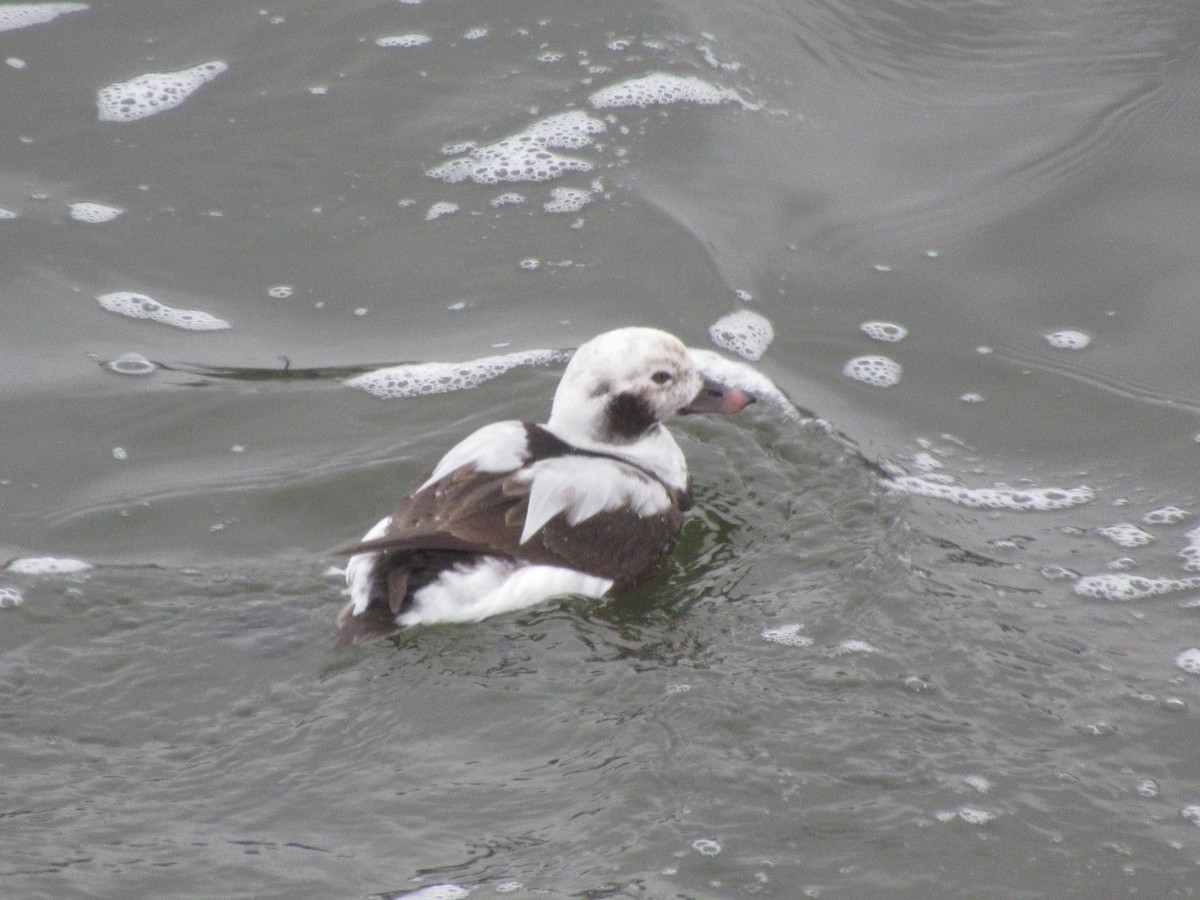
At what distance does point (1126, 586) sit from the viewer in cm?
514

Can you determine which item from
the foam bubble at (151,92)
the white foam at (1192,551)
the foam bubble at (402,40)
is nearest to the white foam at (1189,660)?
the white foam at (1192,551)

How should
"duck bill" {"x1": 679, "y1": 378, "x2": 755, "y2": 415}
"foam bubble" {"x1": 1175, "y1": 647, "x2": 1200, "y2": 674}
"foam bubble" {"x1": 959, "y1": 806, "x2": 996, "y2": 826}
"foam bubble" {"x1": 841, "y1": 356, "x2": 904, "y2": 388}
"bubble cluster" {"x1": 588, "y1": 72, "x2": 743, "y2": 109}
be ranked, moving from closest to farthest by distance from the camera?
"foam bubble" {"x1": 959, "y1": 806, "x2": 996, "y2": 826} < "foam bubble" {"x1": 1175, "y1": 647, "x2": 1200, "y2": 674} < "duck bill" {"x1": 679, "y1": 378, "x2": 755, "y2": 415} < "foam bubble" {"x1": 841, "y1": 356, "x2": 904, "y2": 388} < "bubble cluster" {"x1": 588, "y1": 72, "x2": 743, "y2": 109}

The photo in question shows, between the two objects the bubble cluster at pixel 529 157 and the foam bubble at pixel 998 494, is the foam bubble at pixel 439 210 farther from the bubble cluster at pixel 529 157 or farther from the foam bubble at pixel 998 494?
the foam bubble at pixel 998 494

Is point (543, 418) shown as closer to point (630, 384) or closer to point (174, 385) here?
point (630, 384)

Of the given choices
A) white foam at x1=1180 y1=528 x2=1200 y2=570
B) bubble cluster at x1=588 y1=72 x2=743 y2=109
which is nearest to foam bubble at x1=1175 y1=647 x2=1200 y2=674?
white foam at x1=1180 y1=528 x2=1200 y2=570

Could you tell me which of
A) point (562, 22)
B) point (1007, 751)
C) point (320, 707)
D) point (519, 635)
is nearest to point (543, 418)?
point (519, 635)

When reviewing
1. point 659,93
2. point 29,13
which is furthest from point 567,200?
point 29,13

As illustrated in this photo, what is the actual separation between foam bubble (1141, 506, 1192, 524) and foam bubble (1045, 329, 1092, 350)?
1317 millimetres

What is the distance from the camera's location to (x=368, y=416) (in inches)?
244

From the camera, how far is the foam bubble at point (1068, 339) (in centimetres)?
675

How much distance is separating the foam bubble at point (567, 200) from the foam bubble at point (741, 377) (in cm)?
125

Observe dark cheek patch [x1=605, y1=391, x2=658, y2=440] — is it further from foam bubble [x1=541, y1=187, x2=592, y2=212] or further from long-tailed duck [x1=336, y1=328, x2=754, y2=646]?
foam bubble [x1=541, y1=187, x2=592, y2=212]

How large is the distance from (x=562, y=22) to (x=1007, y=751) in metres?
5.65

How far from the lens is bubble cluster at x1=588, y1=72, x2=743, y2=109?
8078 mm
